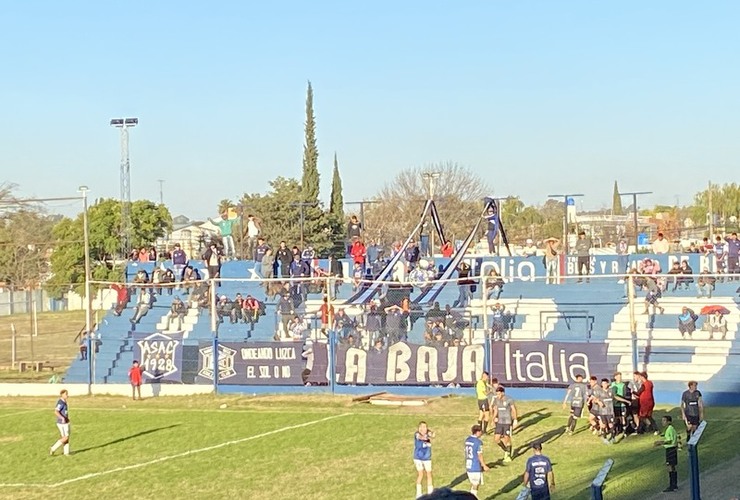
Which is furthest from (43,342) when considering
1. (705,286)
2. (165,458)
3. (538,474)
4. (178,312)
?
(538,474)

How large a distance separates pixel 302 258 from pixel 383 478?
21158 millimetres

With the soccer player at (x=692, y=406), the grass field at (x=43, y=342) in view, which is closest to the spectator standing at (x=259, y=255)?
the grass field at (x=43, y=342)

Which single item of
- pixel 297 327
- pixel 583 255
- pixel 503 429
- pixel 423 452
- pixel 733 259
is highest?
pixel 583 255

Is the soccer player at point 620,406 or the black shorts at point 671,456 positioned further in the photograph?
the soccer player at point 620,406

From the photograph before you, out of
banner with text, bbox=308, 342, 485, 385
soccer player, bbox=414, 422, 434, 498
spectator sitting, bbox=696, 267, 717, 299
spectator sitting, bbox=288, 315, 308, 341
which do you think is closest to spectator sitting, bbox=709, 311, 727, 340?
spectator sitting, bbox=696, 267, 717, 299

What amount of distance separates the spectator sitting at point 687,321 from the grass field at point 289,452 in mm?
3084

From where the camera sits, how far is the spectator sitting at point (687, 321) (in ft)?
103

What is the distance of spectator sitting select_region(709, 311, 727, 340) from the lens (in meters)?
30.8

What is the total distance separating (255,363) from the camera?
36.0 meters

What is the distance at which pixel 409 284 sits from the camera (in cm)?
3406

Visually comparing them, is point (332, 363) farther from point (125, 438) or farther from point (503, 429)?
point (503, 429)

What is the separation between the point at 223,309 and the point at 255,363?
150 inches

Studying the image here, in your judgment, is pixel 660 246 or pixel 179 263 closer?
pixel 660 246

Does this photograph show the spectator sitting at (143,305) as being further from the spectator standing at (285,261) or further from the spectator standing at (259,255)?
the spectator standing at (285,261)
